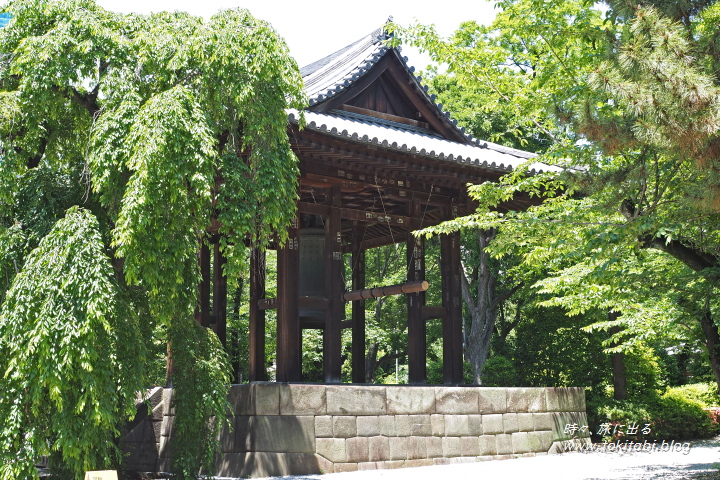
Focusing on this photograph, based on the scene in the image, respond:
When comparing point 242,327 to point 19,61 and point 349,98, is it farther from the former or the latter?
point 19,61

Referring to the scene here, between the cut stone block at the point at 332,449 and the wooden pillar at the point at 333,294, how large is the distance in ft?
3.64

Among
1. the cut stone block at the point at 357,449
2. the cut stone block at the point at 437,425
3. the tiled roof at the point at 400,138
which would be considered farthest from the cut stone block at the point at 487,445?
the tiled roof at the point at 400,138

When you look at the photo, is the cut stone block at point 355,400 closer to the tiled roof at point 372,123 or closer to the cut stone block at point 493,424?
the cut stone block at point 493,424

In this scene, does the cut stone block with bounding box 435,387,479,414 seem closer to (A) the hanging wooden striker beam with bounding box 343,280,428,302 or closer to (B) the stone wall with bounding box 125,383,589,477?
(B) the stone wall with bounding box 125,383,589,477

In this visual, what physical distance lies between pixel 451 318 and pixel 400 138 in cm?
327

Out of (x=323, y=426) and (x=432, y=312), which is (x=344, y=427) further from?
(x=432, y=312)

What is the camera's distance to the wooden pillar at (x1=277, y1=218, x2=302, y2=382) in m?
9.96

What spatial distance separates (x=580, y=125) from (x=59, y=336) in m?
5.24

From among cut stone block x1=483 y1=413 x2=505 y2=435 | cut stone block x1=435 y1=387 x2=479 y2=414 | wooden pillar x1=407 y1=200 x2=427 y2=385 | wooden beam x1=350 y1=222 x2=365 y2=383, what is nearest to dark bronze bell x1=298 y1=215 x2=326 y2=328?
wooden beam x1=350 y1=222 x2=365 y2=383

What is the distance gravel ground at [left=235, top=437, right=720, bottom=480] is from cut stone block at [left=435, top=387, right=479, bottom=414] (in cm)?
81

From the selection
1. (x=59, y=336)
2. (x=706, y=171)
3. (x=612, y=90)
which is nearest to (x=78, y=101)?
(x=59, y=336)

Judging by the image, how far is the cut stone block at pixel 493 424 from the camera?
11.3 m

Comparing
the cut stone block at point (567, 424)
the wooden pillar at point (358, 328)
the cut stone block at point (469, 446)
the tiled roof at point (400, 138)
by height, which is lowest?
the cut stone block at point (469, 446)

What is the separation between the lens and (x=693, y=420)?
51.4ft
